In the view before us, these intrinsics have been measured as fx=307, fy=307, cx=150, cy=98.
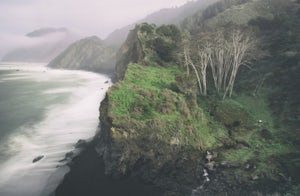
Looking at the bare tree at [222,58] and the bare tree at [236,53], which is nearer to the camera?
the bare tree at [236,53]

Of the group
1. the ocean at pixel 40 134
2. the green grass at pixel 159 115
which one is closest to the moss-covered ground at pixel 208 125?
the green grass at pixel 159 115

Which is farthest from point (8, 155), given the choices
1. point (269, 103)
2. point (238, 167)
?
point (269, 103)

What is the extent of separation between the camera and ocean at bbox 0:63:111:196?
122ft

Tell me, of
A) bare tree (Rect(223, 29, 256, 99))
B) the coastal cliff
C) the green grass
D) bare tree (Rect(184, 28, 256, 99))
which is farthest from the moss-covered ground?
bare tree (Rect(184, 28, 256, 99))

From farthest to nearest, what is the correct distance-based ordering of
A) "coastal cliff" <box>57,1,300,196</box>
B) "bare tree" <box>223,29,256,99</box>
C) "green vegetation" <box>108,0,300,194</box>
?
"bare tree" <box>223,29,256,99</box>, "green vegetation" <box>108,0,300,194</box>, "coastal cliff" <box>57,1,300,196</box>

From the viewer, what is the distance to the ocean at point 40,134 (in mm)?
37250

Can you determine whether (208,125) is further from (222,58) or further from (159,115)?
(222,58)

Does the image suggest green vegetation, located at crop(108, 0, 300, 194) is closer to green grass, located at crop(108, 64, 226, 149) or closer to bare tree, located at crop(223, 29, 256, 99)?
green grass, located at crop(108, 64, 226, 149)

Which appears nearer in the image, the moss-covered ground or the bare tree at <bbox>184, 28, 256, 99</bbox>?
the moss-covered ground

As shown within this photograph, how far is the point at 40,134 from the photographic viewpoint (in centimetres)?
5331

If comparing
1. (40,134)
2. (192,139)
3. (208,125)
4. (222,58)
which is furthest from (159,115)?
(40,134)

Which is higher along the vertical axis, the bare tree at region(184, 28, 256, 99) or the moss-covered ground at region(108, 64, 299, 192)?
the bare tree at region(184, 28, 256, 99)

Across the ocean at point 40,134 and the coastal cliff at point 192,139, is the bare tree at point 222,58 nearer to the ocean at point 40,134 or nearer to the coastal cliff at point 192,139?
the coastal cliff at point 192,139

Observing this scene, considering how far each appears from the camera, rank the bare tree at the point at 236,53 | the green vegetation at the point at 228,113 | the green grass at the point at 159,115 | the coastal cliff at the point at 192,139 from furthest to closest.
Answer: the bare tree at the point at 236,53, the green grass at the point at 159,115, the green vegetation at the point at 228,113, the coastal cliff at the point at 192,139
